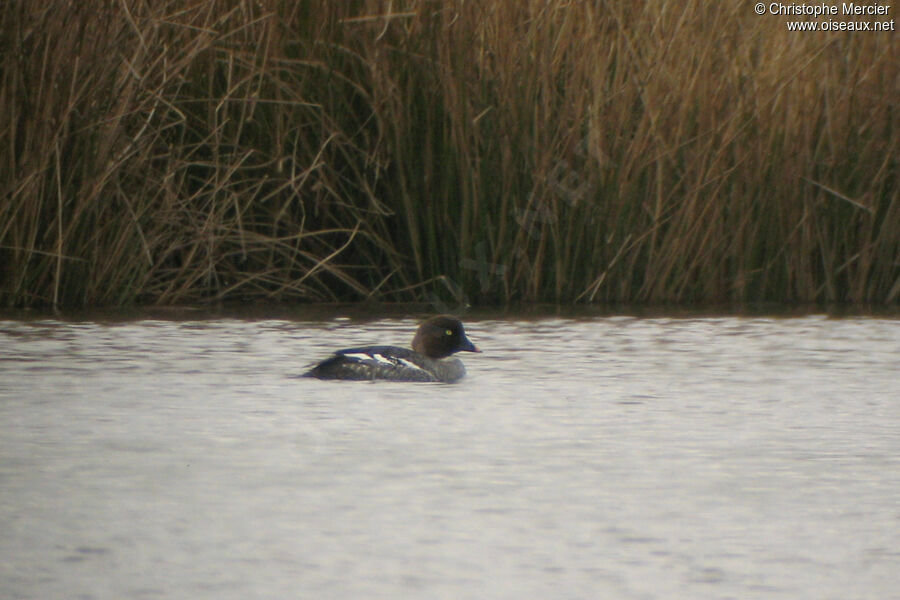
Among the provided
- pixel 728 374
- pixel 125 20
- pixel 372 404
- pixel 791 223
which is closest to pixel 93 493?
pixel 372 404

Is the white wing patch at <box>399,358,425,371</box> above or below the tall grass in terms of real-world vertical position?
below

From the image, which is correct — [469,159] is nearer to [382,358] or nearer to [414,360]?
[414,360]

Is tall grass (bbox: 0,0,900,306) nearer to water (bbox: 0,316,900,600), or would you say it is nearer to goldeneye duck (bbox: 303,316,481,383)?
water (bbox: 0,316,900,600)

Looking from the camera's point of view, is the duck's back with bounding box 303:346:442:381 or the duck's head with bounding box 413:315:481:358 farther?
the duck's head with bounding box 413:315:481:358

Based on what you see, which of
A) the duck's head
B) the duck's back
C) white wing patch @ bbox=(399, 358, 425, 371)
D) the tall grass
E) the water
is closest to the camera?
the water

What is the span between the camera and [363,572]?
330 centimetres

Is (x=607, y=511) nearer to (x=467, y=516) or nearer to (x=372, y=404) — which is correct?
(x=467, y=516)

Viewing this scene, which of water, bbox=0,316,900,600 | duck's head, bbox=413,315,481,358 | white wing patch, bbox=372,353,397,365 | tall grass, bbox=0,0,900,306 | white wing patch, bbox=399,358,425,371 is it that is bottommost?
water, bbox=0,316,900,600

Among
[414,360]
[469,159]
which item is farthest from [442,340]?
[469,159]

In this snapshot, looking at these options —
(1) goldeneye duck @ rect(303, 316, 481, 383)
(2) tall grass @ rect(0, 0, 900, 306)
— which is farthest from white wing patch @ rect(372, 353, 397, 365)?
(2) tall grass @ rect(0, 0, 900, 306)

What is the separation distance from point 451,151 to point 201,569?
5039mm

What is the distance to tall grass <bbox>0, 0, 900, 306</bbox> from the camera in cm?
791

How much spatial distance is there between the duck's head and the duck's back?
0.31 feet

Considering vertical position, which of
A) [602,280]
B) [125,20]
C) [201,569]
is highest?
[125,20]
